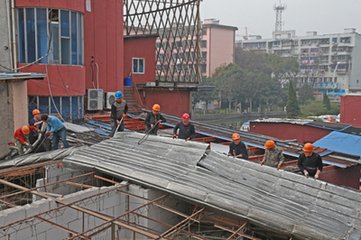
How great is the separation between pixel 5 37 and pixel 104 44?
426cm

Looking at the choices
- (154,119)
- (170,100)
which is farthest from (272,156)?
(170,100)

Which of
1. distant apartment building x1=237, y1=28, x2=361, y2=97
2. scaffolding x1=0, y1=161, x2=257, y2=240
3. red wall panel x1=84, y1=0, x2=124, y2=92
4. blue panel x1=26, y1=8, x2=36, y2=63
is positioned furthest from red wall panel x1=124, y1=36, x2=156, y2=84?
distant apartment building x1=237, y1=28, x2=361, y2=97

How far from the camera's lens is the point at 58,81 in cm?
1232

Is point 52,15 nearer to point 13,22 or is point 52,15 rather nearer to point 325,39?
point 13,22

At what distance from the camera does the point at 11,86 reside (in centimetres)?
1029

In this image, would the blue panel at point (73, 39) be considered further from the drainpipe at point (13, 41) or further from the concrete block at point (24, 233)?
the concrete block at point (24, 233)

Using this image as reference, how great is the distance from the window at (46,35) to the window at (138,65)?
730cm

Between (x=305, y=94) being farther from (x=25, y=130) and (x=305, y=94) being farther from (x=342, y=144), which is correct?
(x=25, y=130)

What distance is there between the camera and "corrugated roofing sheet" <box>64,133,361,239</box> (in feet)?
18.5

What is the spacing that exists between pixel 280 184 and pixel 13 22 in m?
9.18

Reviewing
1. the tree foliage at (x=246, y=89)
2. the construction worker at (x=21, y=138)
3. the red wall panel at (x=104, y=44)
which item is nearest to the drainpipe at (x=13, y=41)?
the red wall panel at (x=104, y=44)

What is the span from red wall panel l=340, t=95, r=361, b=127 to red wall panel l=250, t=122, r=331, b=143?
6.67m

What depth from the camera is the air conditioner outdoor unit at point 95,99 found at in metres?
14.3

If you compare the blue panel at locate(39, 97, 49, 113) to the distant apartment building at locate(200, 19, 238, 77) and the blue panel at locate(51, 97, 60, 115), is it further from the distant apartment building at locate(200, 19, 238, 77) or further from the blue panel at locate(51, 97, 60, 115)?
the distant apartment building at locate(200, 19, 238, 77)
